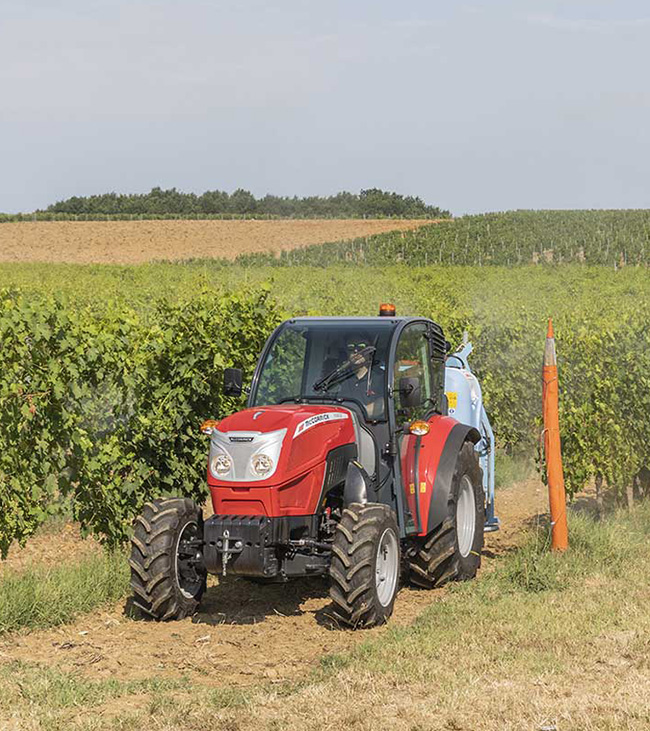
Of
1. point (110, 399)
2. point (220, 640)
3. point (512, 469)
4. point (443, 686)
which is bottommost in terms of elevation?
point (512, 469)

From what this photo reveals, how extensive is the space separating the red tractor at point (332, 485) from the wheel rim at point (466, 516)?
0.02 m

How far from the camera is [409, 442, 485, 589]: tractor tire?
7730 mm

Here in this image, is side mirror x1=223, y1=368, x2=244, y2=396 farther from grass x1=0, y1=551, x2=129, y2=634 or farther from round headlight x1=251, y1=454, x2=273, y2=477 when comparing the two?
grass x1=0, y1=551, x2=129, y2=634

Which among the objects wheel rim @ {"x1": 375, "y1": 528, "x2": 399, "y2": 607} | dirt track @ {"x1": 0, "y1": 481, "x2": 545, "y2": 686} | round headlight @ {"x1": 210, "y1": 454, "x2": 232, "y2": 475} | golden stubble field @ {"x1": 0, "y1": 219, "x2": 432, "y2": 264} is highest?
golden stubble field @ {"x1": 0, "y1": 219, "x2": 432, "y2": 264}

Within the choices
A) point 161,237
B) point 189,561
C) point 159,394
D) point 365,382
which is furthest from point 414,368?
point 161,237

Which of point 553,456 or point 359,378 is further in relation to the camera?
point 553,456

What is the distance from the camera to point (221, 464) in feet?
22.2

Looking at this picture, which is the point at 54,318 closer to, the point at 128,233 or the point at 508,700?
the point at 508,700

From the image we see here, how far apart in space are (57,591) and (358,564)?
2.18m

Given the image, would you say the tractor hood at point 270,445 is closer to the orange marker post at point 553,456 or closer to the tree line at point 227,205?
the orange marker post at point 553,456

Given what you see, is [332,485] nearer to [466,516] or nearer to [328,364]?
[328,364]

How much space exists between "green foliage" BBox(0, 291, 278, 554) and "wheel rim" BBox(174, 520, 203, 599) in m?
1.39

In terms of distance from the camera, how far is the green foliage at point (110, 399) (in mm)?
7918

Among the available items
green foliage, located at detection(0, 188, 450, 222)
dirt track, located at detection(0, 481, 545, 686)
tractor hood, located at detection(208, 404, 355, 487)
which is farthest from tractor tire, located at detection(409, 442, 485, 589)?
green foliage, located at detection(0, 188, 450, 222)
